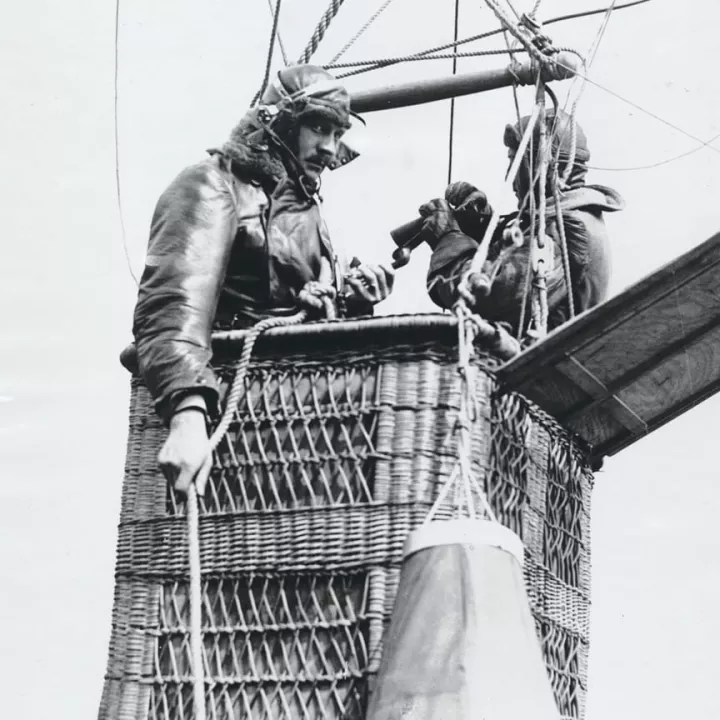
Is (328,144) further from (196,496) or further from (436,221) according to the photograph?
(196,496)

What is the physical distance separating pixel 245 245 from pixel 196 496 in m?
0.47

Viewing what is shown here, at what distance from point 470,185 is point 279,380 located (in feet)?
2.92

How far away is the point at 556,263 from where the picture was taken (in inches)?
105

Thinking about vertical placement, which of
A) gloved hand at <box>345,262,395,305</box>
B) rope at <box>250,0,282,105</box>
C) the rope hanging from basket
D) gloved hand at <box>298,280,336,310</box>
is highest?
rope at <box>250,0,282,105</box>

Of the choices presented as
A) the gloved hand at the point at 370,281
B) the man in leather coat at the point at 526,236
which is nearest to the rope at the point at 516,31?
the man in leather coat at the point at 526,236

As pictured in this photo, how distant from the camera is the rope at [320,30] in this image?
2836mm

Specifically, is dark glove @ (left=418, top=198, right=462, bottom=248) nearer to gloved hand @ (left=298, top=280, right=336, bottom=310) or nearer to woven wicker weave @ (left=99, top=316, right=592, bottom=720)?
gloved hand @ (left=298, top=280, right=336, bottom=310)

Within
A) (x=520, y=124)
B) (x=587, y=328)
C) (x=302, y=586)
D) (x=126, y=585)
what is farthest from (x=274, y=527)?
(x=520, y=124)

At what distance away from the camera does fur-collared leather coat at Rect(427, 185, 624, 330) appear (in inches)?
102

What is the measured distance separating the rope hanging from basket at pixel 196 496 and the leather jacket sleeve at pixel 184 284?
54 mm

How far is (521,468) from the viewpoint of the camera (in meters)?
2.23

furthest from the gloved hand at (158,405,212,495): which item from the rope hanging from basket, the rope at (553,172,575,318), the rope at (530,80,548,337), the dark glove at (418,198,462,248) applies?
the dark glove at (418,198,462,248)

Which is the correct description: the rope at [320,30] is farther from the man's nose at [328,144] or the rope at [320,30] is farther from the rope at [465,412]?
the rope at [465,412]

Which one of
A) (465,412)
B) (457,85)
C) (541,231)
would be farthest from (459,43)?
(465,412)
